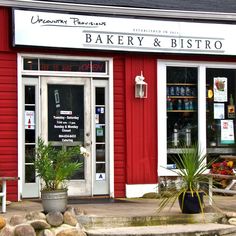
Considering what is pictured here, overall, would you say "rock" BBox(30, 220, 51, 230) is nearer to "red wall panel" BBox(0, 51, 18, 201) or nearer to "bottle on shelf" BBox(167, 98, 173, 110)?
"red wall panel" BBox(0, 51, 18, 201)

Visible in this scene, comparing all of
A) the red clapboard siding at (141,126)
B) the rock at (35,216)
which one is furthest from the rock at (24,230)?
the red clapboard siding at (141,126)

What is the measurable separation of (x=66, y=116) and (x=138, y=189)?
201 cm

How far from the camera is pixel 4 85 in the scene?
1085 cm

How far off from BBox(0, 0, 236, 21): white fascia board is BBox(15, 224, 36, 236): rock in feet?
14.7

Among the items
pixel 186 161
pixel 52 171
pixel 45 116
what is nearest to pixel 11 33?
pixel 45 116

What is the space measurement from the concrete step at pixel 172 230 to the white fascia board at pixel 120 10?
451 cm

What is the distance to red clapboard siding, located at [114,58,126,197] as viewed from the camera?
37.9ft

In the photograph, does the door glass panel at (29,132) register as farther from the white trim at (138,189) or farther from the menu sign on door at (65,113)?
the white trim at (138,189)

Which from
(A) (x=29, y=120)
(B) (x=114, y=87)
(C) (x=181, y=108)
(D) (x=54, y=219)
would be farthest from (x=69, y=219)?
(C) (x=181, y=108)

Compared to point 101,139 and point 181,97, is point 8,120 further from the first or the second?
point 181,97

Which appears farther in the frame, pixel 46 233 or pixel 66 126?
pixel 66 126

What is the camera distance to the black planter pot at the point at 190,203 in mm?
8867

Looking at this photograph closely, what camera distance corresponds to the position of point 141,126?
461 inches

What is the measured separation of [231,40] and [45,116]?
4138mm
